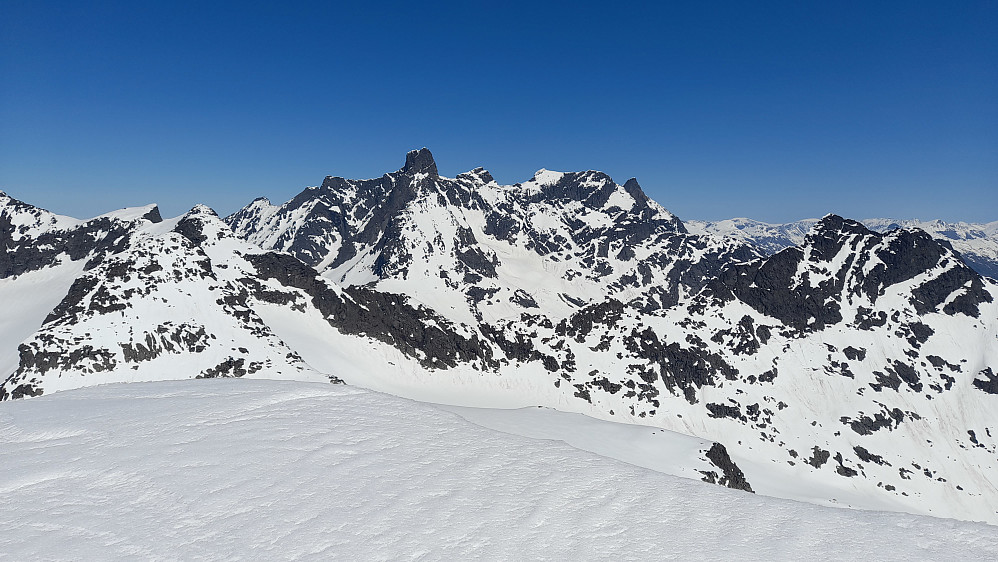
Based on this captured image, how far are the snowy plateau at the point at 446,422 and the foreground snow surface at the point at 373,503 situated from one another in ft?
0.21

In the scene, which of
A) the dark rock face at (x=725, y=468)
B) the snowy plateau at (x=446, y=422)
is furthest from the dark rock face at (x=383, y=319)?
the dark rock face at (x=725, y=468)

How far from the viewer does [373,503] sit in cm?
1106

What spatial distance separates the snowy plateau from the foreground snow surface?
6 cm

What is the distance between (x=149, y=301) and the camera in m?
121

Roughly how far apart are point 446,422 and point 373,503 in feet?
16.3

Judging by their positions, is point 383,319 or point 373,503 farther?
point 383,319

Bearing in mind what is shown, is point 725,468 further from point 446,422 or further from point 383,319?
point 383,319

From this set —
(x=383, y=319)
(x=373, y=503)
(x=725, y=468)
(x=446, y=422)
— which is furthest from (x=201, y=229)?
(x=373, y=503)

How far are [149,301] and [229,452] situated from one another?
435 feet

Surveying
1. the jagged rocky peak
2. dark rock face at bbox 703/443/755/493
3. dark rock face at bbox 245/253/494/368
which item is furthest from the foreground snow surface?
the jagged rocky peak

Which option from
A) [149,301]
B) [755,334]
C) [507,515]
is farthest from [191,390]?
[755,334]

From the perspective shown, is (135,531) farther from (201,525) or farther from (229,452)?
(229,452)

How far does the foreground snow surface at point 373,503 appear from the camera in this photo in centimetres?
965

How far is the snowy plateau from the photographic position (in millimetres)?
10148
